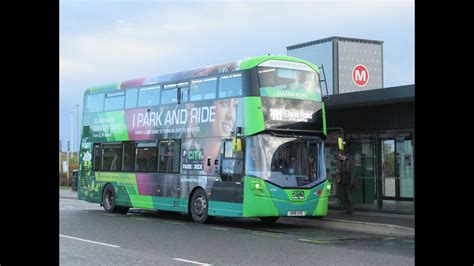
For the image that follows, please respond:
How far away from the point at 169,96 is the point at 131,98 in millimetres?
1860

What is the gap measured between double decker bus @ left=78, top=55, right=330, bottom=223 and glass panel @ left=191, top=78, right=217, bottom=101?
27 millimetres

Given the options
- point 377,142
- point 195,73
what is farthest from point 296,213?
point 195,73

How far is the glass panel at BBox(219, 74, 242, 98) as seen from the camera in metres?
14.5

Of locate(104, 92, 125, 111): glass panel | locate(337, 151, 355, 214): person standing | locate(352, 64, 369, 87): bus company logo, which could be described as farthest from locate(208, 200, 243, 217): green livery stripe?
A: locate(352, 64, 369, 87): bus company logo

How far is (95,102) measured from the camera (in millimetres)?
19719

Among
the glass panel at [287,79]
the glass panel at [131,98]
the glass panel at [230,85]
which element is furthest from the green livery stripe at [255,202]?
the glass panel at [131,98]

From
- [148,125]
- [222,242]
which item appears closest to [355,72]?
[148,125]

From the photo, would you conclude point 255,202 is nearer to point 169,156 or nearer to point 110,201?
point 169,156

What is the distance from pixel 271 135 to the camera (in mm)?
14273

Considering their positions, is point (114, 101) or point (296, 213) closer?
point (296, 213)

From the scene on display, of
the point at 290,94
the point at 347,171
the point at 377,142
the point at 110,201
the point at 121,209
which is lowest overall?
the point at 121,209

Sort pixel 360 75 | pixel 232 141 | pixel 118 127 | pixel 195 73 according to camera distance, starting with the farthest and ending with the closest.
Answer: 1. pixel 360 75
2. pixel 118 127
3. pixel 195 73
4. pixel 232 141
